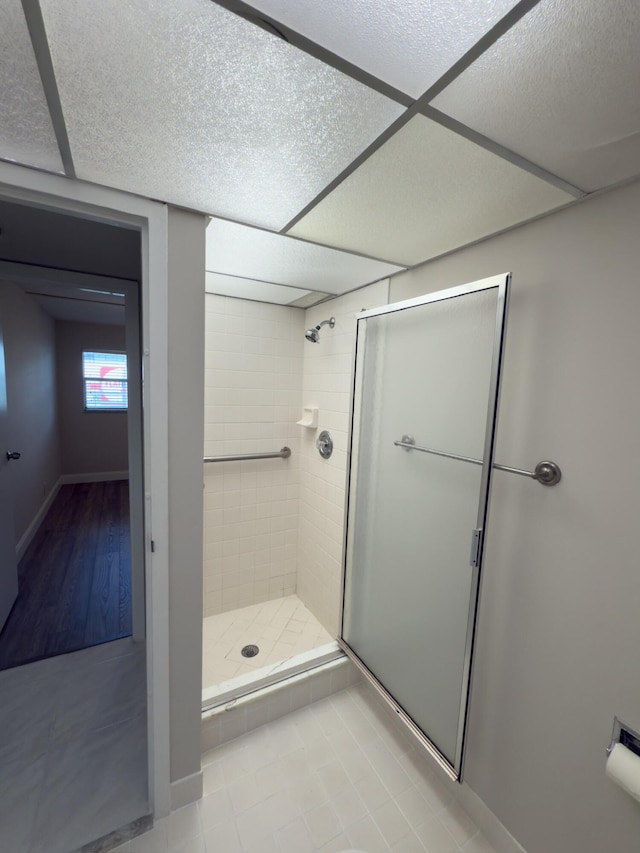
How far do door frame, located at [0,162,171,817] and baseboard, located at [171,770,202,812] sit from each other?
0.08 feet

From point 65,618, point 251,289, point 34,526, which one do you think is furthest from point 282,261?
point 34,526

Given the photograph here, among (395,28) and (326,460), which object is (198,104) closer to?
(395,28)

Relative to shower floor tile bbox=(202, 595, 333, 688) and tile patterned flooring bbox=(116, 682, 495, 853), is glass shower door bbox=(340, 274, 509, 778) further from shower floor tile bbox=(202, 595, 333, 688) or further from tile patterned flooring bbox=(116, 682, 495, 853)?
shower floor tile bbox=(202, 595, 333, 688)

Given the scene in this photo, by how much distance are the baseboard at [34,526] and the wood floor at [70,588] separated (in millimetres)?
46

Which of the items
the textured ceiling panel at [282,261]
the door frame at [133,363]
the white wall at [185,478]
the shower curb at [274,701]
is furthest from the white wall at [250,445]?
the white wall at [185,478]

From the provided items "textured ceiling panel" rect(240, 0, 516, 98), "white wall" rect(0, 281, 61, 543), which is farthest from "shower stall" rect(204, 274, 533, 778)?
"white wall" rect(0, 281, 61, 543)

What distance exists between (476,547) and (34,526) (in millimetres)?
4256

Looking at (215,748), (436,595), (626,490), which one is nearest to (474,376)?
(626,490)

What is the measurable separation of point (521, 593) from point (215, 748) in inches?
58.6

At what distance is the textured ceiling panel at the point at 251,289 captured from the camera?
1945mm

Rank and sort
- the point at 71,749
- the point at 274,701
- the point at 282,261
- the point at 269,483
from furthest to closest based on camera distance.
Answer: the point at 269,483, the point at 274,701, the point at 282,261, the point at 71,749

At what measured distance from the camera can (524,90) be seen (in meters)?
0.67

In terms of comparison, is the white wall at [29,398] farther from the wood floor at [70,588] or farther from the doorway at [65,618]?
the wood floor at [70,588]

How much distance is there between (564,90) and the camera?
67 cm
